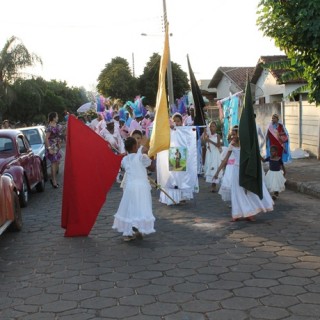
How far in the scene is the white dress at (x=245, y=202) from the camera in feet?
25.1

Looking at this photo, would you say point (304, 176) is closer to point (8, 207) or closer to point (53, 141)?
point (53, 141)

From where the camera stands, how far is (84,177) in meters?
7.14

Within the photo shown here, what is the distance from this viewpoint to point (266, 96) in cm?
3400

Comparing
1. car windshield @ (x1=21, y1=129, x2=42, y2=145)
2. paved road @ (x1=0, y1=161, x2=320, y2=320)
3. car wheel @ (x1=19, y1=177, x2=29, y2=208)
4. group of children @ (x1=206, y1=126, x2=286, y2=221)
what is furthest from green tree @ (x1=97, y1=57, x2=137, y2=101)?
paved road @ (x1=0, y1=161, x2=320, y2=320)

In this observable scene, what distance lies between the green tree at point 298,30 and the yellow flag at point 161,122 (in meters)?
3.00

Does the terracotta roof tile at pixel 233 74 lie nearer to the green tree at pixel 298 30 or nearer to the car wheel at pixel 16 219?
the green tree at pixel 298 30

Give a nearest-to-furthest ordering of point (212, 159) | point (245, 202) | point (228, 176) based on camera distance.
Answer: point (245, 202) → point (228, 176) → point (212, 159)

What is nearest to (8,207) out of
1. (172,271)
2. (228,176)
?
(172,271)

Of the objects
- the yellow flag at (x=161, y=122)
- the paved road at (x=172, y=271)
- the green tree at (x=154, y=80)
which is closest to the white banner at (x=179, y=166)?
the paved road at (x=172, y=271)

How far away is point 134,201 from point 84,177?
91 cm

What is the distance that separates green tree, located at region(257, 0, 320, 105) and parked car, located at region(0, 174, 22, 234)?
581cm

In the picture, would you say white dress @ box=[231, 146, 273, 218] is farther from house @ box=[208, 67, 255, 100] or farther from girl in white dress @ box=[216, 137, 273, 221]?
house @ box=[208, 67, 255, 100]

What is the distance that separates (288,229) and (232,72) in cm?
4005

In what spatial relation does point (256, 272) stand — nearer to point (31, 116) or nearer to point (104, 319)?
point (104, 319)
